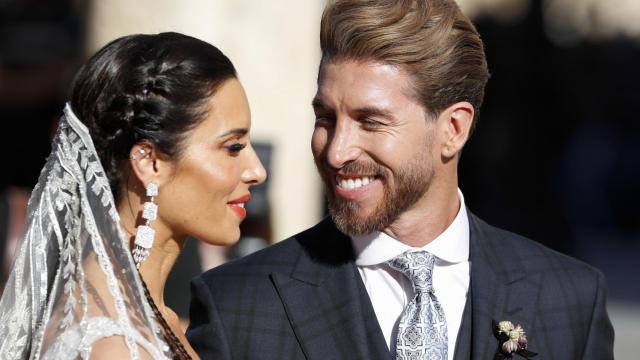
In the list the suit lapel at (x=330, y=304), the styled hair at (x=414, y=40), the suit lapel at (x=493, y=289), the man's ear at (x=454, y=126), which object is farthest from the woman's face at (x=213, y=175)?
the suit lapel at (x=493, y=289)

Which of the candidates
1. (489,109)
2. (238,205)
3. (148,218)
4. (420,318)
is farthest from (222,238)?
(489,109)

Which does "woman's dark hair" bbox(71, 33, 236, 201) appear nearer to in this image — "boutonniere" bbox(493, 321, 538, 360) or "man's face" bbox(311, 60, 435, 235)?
"man's face" bbox(311, 60, 435, 235)

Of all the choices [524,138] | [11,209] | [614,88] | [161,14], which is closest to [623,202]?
[614,88]

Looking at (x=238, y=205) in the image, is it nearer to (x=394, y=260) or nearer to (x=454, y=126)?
(x=394, y=260)

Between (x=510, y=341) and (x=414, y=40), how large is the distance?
3.00ft

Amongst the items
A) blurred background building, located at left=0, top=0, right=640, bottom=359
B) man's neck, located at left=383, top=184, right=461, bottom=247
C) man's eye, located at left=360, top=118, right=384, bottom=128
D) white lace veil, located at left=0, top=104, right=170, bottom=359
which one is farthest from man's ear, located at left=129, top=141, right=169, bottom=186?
blurred background building, located at left=0, top=0, right=640, bottom=359

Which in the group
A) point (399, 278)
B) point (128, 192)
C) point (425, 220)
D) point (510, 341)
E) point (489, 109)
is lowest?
point (489, 109)

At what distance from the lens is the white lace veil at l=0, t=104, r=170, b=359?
3049 millimetres

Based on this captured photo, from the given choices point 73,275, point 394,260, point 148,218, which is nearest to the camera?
point 73,275

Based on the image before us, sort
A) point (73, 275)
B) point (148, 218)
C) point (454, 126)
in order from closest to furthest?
point (73, 275)
point (148, 218)
point (454, 126)

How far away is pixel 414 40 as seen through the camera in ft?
11.8

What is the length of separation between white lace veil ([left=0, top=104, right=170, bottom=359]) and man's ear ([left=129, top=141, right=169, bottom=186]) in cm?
11

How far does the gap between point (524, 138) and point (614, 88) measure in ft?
6.70

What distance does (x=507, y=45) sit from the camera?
13.8 meters
